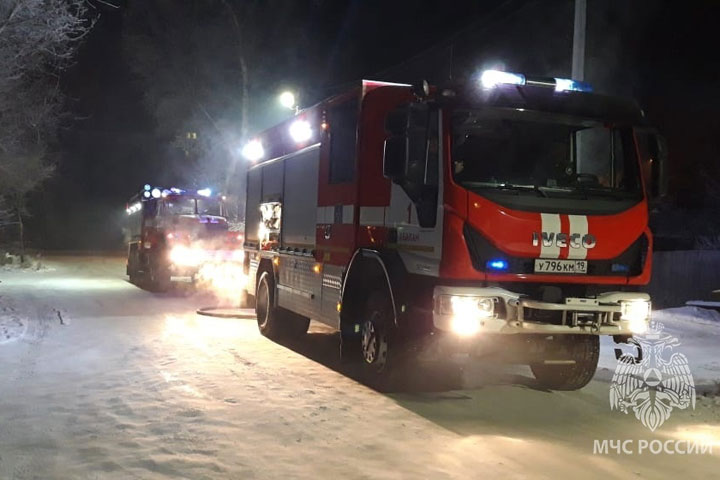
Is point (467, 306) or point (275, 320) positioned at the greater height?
point (467, 306)

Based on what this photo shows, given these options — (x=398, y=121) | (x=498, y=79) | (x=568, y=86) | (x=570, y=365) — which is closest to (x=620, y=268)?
(x=570, y=365)

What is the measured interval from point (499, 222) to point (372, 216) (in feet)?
6.37

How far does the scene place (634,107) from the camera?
723cm

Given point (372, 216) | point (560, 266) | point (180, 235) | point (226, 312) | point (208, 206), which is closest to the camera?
point (560, 266)

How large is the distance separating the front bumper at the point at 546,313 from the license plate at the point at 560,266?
0.29 meters

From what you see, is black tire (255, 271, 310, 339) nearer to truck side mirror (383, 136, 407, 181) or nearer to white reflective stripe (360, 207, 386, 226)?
white reflective stripe (360, 207, 386, 226)

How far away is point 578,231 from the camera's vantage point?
6605 millimetres

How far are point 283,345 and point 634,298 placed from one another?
18.5 ft

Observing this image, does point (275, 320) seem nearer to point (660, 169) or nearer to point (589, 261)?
point (589, 261)

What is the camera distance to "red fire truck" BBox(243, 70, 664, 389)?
650cm

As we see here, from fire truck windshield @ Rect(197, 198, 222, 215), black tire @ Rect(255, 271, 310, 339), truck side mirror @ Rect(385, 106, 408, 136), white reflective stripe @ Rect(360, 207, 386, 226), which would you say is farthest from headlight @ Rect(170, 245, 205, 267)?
truck side mirror @ Rect(385, 106, 408, 136)

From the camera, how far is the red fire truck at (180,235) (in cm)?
1895

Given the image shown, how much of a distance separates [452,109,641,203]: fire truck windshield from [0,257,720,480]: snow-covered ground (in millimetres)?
2259

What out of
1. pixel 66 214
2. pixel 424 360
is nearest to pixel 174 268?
pixel 424 360
